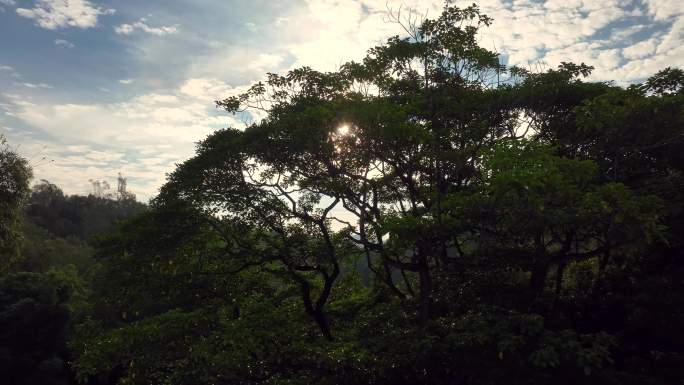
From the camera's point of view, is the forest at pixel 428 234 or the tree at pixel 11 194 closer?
the forest at pixel 428 234

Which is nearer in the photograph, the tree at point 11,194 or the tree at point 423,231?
the tree at point 423,231

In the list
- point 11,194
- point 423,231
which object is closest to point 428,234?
point 423,231

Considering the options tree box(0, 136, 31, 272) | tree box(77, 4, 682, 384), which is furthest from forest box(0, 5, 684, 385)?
tree box(0, 136, 31, 272)

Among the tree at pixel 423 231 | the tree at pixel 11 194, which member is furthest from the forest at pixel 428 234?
the tree at pixel 11 194

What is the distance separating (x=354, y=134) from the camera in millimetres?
10406

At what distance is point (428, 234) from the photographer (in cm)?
926

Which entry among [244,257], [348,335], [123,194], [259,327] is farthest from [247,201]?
[123,194]

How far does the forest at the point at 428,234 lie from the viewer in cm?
796

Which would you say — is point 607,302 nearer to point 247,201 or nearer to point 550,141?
point 550,141

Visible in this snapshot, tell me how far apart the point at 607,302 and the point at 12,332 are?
2706cm

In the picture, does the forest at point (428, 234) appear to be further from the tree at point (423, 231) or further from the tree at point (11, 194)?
the tree at point (11, 194)

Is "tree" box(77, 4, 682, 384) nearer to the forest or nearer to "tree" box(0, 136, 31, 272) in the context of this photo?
the forest

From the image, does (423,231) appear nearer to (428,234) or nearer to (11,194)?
(428,234)

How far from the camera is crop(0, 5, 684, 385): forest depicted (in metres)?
7.96
